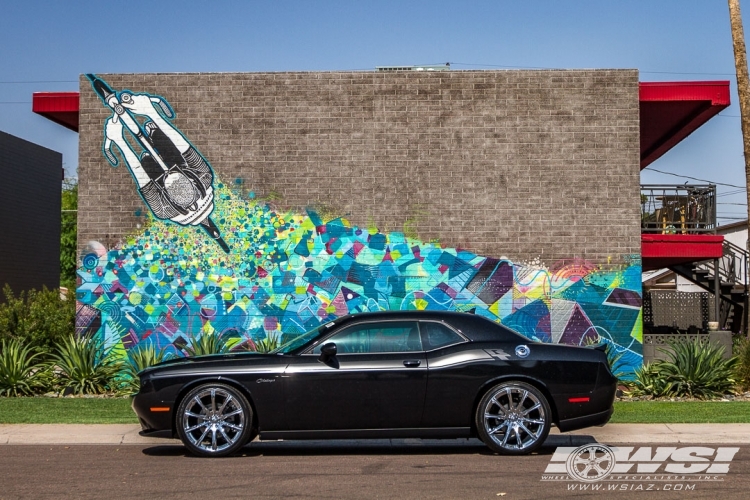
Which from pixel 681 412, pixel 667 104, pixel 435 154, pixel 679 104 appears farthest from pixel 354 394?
pixel 679 104

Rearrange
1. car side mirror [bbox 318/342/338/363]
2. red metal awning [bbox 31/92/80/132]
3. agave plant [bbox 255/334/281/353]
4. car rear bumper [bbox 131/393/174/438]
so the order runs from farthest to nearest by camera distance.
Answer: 1. red metal awning [bbox 31/92/80/132]
2. agave plant [bbox 255/334/281/353]
3. car rear bumper [bbox 131/393/174/438]
4. car side mirror [bbox 318/342/338/363]

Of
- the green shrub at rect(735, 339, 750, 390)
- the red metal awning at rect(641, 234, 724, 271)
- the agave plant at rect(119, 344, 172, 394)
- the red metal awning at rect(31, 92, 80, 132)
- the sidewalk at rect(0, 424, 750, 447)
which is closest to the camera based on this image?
the sidewalk at rect(0, 424, 750, 447)

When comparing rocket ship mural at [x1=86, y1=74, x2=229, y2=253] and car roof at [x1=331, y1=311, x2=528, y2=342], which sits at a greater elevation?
rocket ship mural at [x1=86, y1=74, x2=229, y2=253]

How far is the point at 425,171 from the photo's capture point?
1728 cm

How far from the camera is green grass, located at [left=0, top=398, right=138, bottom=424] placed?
12.5 m

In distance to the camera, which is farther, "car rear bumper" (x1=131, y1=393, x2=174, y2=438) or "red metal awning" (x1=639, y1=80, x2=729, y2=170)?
"red metal awning" (x1=639, y1=80, x2=729, y2=170)

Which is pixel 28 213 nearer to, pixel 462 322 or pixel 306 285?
pixel 306 285

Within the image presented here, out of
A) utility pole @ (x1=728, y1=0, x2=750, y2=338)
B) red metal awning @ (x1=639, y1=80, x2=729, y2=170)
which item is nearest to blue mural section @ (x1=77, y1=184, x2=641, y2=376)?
red metal awning @ (x1=639, y1=80, x2=729, y2=170)

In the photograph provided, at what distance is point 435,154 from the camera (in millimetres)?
17328

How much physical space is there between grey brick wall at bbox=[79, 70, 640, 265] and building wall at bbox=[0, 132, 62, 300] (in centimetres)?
1373

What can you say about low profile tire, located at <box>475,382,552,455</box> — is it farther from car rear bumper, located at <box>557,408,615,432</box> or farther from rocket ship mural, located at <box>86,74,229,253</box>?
rocket ship mural, located at <box>86,74,229,253</box>

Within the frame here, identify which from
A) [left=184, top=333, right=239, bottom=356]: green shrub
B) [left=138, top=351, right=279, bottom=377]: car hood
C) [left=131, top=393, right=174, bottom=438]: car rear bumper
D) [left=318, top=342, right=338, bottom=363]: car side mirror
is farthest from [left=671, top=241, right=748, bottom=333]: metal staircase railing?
[left=131, top=393, right=174, bottom=438]: car rear bumper

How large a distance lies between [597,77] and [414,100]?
134 inches

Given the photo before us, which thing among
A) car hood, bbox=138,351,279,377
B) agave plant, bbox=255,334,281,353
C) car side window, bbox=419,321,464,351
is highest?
car side window, bbox=419,321,464,351
